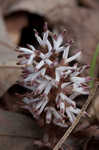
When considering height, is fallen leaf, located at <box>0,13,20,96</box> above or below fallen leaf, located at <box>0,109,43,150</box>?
above

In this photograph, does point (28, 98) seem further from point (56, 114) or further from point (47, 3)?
point (47, 3)

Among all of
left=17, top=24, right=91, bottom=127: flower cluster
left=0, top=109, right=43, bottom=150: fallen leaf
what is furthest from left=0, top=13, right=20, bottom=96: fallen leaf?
left=17, top=24, right=91, bottom=127: flower cluster

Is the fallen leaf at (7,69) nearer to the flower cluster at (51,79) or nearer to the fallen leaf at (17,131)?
the fallen leaf at (17,131)

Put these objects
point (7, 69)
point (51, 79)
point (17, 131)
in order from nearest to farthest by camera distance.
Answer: point (51, 79)
point (17, 131)
point (7, 69)

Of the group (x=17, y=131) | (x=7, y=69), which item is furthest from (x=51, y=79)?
(x=7, y=69)

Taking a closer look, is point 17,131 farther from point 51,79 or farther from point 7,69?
point 7,69

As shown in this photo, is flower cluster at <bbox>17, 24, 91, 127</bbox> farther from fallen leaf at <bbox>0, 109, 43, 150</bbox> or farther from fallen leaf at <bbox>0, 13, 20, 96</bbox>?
fallen leaf at <bbox>0, 13, 20, 96</bbox>

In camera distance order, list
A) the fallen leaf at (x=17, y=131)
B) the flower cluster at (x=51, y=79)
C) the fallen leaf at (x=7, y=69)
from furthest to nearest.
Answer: the fallen leaf at (x=7, y=69) < the fallen leaf at (x=17, y=131) < the flower cluster at (x=51, y=79)

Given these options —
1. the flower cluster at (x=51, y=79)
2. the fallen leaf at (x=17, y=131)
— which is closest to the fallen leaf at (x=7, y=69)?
the fallen leaf at (x=17, y=131)
